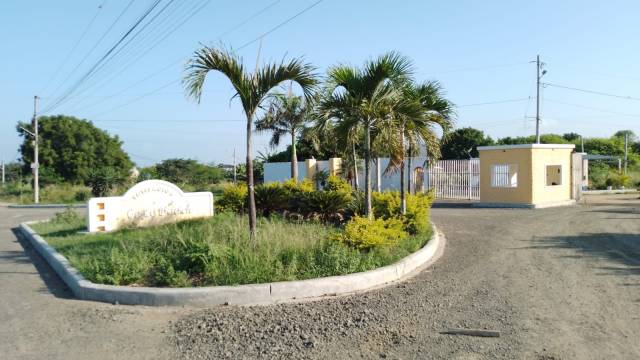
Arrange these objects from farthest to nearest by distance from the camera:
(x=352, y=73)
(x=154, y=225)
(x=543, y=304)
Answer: (x=154, y=225)
(x=352, y=73)
(x=543, y=304)

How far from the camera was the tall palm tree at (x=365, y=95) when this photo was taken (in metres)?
11.0

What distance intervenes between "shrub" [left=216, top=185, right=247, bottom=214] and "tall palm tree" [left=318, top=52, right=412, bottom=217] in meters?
4.80

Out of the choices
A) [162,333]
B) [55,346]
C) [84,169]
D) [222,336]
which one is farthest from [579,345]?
[84,169]

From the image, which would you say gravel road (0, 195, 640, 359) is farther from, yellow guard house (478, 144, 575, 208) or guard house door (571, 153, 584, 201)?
guard house door (571, 153, 584, 201)

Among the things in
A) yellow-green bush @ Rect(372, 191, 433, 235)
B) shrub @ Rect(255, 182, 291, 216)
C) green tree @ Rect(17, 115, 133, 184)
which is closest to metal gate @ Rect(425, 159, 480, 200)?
shrub @ Rect(255, 182, 291, 216)

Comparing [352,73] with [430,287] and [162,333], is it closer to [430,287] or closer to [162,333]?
[430,287]

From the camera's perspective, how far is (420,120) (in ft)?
37.7

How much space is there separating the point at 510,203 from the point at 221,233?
1579 centimetres

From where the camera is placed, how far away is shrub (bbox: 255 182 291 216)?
14680 millimetres

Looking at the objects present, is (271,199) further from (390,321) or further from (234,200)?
(390,321)

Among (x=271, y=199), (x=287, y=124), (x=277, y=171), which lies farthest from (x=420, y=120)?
(x=277, y=171)

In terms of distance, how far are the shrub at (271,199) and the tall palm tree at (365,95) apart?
3.88m

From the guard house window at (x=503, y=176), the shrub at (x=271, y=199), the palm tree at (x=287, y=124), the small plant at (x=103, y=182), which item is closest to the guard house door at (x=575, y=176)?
the guard house window at (x=503, y=176)

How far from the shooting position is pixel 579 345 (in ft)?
17.4
